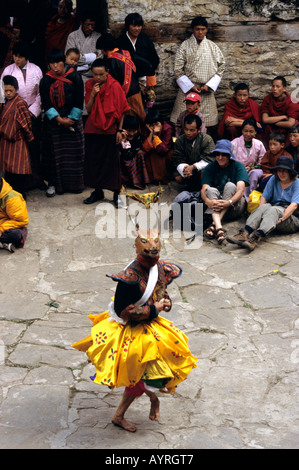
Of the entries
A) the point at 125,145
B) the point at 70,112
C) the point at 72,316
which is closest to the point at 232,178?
the point at 125,145

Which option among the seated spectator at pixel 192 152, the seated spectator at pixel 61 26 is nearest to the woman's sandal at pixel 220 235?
the seated spectator at pixel 192 152

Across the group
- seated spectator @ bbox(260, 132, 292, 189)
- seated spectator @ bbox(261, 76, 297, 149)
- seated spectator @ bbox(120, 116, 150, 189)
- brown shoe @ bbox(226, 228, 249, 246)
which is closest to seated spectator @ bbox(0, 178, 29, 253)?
seated spectator @ bbox(120, 116, 150, 189)

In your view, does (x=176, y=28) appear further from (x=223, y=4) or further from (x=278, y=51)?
(x=278, y=51)

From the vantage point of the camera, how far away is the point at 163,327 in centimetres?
434

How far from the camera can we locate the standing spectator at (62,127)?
26.1 ft

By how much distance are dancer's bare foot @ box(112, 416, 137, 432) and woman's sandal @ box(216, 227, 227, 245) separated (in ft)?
10.9

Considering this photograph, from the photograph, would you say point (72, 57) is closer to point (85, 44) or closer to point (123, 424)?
point (85, 44)

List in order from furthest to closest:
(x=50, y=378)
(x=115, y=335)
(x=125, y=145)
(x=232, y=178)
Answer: (x=125, y=145), (x=232, y=178), (x=50, y=378), (x=115, y=335)

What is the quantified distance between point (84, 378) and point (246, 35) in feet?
18.9

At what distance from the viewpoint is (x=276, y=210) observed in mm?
7348

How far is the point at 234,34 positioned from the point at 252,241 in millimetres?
3318

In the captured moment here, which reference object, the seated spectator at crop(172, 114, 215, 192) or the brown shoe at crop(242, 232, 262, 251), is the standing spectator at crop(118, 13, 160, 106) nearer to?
the seated spectator at crop(172, 114, 215, 192)

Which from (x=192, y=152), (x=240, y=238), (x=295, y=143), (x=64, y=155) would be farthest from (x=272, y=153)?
(x=64, y=155)

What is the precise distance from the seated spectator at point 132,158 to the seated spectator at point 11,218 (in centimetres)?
171
